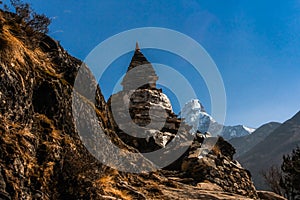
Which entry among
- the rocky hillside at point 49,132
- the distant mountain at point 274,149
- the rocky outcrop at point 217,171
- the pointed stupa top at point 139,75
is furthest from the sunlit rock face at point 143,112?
the distant mountain at point 274,149

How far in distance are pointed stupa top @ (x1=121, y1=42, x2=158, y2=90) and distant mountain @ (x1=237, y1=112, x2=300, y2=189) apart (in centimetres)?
9601

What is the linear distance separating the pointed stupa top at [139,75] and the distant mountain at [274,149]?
315 feet

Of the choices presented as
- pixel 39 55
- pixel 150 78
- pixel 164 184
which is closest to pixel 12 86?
pixel 39 55

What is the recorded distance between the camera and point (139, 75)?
140 feet

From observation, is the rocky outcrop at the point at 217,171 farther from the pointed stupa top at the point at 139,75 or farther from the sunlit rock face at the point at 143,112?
the pointed stupa top at the point at 139,75

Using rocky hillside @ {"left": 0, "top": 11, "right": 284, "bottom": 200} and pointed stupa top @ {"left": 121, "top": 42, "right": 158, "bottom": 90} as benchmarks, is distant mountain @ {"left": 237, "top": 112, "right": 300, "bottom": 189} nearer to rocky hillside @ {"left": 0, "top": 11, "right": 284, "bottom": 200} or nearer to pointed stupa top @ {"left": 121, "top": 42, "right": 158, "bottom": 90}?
pointed stupa top @ {"left": 121, "top": 42, "right": 158, "bottom": 90}

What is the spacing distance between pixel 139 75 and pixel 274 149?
123172 millimetres

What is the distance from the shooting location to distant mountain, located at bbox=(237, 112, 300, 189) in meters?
134

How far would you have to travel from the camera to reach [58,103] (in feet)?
40.7

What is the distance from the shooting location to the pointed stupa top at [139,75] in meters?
41.3

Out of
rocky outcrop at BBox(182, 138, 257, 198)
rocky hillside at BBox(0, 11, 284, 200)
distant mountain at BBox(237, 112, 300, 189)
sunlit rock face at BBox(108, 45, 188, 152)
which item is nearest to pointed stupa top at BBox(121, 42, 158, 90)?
sunlit rock face at BBox(108, 45, 188, 152)

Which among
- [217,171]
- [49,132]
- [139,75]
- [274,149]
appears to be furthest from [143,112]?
[274,149]

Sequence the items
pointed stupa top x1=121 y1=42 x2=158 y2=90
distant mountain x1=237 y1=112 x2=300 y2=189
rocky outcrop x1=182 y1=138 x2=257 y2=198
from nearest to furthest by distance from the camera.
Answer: rocky outcrop x1=182 y1=138 x2=257 y2=198 → pointed stupa top x1=121 y1=42 x2=158 y2=90 → distant mountain x1=237 y1=112 x2=300 y2=189

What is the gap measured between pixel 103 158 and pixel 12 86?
635cm
